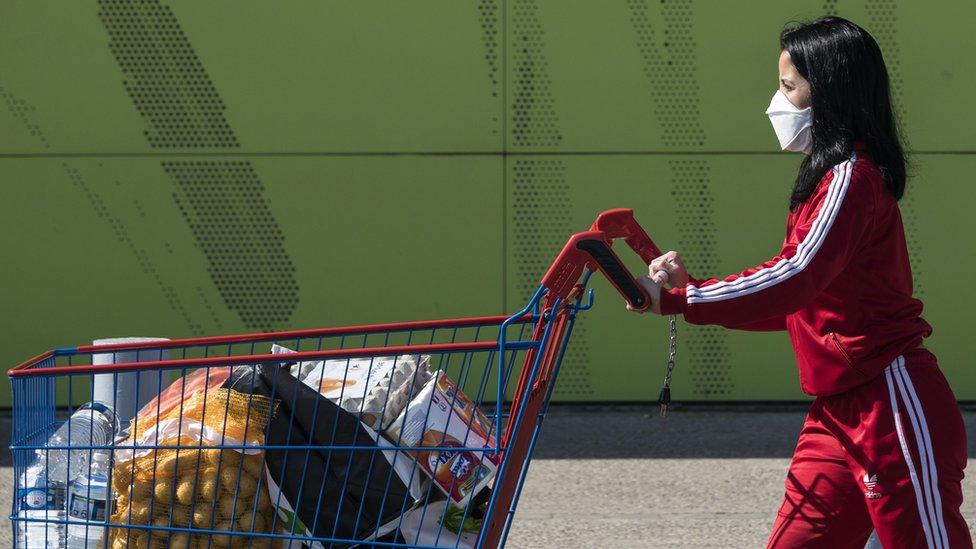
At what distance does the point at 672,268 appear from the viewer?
290cm

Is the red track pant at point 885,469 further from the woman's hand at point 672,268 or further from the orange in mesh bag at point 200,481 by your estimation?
the orange in mesh bag at point 200,481

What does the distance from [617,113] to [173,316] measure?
2.59 metres

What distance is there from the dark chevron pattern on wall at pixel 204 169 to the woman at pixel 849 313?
448 centimetres

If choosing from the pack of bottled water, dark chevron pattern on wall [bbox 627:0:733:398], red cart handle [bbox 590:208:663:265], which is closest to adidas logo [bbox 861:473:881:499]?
red cart handle [bbox 590:208:663:265]

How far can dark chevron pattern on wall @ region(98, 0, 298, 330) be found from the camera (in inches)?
279

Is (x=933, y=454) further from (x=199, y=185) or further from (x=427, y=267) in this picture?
(x=199, y=185)

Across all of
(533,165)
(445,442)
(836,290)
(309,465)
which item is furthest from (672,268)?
(533,165)

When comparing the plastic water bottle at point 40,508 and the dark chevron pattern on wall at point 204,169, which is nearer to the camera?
the plastic water bottle at point 40,508

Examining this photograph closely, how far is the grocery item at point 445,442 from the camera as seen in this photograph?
9.50 feet

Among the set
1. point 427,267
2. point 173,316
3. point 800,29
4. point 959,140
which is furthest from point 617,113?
point 800,29

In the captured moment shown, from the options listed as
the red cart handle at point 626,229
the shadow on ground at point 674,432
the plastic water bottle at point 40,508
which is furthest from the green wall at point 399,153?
the plastic water bottle at point 40,508

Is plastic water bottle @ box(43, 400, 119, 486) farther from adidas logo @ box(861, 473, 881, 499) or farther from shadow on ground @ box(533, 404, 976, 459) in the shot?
shadow on ground @ box(533, 404, 976, 459)

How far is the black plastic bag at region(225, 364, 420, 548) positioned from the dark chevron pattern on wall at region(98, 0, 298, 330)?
4341 mm

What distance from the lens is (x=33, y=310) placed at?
7.18 meters
